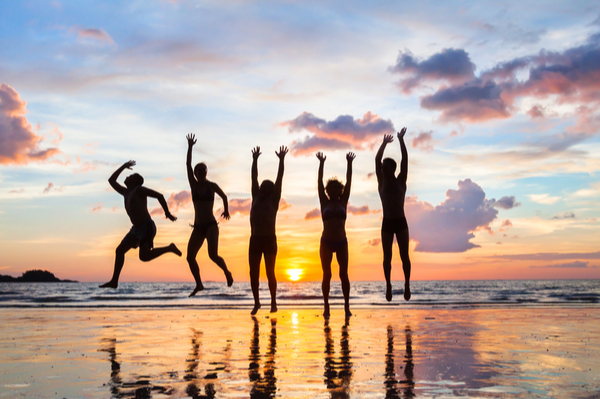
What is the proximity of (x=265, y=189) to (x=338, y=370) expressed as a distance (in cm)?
635

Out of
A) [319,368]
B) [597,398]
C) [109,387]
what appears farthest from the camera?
[319,368]

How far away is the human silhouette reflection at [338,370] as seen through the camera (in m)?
4.62

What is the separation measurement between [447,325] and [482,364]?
15.0ft

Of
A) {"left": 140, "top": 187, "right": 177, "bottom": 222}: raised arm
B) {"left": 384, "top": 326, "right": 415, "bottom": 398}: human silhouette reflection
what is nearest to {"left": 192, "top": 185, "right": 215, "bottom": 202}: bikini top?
{"left": 140, "top": 187, "right": 177, "bottom": 222}: raised arm

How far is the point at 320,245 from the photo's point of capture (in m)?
11.5

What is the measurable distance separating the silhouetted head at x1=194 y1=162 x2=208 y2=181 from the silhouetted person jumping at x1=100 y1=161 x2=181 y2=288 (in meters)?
1.21

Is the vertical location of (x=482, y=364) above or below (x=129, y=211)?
below

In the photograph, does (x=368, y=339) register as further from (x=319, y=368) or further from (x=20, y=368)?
(x=20, y=368)

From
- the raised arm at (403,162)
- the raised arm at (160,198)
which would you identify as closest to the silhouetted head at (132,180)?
the raised arm at (160,198)

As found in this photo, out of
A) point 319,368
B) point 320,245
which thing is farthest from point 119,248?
point 319,368

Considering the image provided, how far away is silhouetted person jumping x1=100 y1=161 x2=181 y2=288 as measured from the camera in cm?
1101

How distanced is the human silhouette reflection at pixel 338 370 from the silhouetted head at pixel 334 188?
416 centimetres

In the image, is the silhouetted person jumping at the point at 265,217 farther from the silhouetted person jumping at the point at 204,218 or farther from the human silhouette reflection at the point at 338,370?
the human silhouette reflection at the point at 338,370

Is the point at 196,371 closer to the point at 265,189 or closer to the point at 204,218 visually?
the point at 265,189
